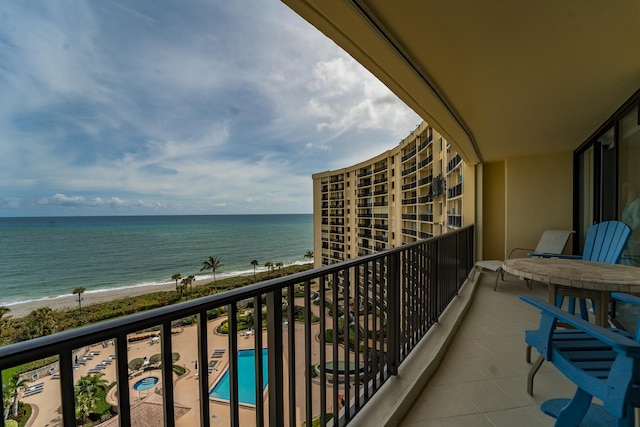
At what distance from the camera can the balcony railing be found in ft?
2.13

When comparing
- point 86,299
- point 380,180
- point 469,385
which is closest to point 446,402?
point 469,385

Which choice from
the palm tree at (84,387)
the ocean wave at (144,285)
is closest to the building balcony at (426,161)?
the palm tree at (84,387)

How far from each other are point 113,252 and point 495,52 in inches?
1820

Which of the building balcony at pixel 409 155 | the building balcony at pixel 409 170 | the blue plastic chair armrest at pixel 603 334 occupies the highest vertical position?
the building balcony at pixel 409 155

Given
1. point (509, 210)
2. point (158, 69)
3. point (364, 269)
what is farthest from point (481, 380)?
point (158, 69)

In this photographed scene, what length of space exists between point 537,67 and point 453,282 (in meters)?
2.42

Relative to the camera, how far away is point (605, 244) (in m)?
2.79

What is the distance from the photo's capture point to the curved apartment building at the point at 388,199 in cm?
1577

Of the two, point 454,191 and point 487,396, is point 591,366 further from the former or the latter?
point 454,191

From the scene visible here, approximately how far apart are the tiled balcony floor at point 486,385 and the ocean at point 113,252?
29522mm

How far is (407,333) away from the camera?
2.21 meters

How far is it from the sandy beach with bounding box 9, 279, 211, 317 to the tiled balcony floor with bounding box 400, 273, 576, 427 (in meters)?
25.6

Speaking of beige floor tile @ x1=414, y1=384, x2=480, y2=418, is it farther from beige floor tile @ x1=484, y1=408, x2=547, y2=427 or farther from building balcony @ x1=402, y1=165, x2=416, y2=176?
building balcony @ x1=402, y1=165, x2=416, y2=176

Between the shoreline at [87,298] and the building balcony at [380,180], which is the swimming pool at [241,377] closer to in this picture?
the shoreline at [87,298]
